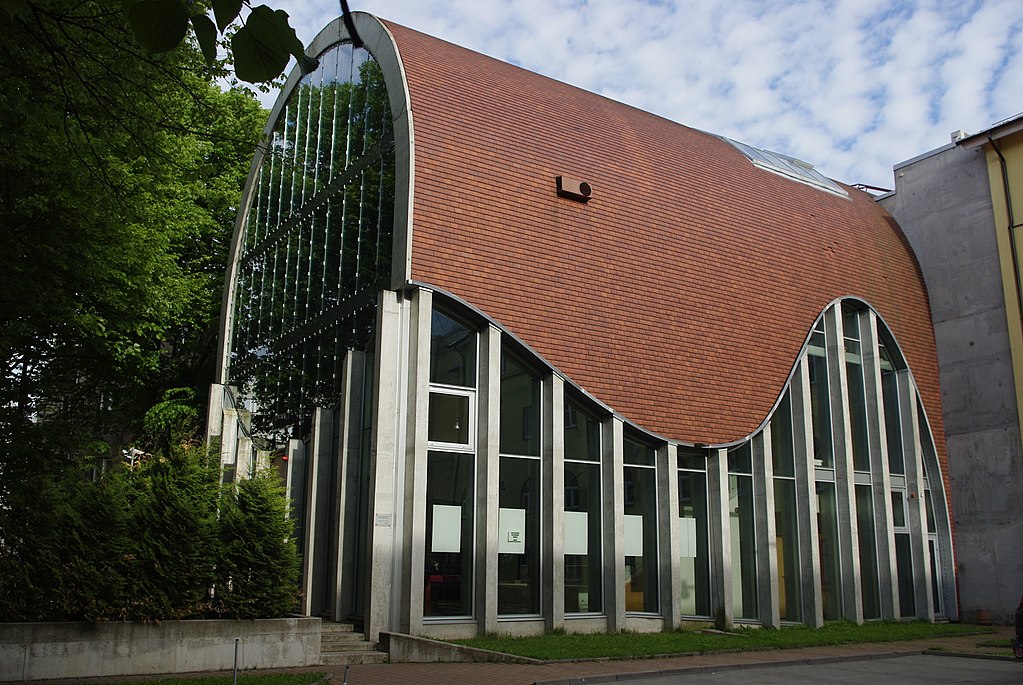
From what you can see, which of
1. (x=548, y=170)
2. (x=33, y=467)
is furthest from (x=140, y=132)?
(x=33, y=467)

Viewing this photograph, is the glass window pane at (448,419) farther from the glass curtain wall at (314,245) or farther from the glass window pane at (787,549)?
the glass window pane at (787,549)

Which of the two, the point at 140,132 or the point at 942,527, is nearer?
the point at 140,132

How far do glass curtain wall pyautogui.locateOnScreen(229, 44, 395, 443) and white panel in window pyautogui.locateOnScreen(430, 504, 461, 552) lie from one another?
13.5ft

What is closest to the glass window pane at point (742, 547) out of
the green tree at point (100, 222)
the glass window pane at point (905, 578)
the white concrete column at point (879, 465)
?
the white concrete column at point (879, 465)

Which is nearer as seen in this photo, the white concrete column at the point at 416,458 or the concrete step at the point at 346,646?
the concrete step at the point at 346,646

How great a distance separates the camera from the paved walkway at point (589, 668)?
1255cm

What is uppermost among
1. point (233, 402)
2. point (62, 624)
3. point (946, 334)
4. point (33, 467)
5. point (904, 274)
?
point (904, 274)

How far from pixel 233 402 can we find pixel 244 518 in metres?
12.8

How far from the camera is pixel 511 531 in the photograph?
58.8ft

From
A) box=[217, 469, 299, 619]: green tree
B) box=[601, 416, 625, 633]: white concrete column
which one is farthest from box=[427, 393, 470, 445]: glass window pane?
box=[217, 469, 299, 619]: green tree

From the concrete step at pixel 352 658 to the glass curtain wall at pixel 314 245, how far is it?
656cm

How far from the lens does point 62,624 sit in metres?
12.1

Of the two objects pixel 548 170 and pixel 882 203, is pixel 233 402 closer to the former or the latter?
pixel 548 170

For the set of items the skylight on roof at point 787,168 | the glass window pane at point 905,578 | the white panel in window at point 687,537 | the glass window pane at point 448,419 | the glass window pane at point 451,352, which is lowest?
the glass window pane at point 905,578
